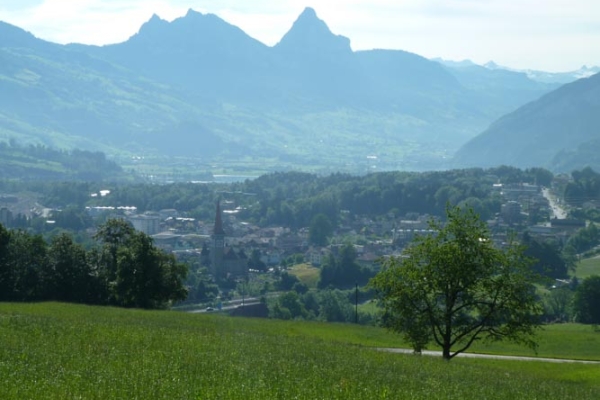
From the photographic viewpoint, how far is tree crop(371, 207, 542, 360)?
97.3 feet

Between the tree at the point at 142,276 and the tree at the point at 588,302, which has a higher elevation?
the tree at the point at 142,276

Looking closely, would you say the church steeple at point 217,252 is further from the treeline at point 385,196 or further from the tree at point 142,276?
the tree at point 142,276

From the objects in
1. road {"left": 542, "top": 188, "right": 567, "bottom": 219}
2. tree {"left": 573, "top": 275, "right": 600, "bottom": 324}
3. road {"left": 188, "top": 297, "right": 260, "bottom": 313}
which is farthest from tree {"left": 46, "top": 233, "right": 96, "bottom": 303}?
road {"left": 542, "top": 188, "right": 567, "bottom": 219}

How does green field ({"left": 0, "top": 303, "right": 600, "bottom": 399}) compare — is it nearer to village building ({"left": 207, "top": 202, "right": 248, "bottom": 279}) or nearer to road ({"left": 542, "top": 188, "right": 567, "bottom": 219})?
village building ({"left": 207, "top": 202, "right": 248, "bottom": 279})

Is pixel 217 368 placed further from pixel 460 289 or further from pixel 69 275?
pixel 69 275

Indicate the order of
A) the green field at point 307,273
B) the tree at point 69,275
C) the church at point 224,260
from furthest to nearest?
the church at point 224,260
the green field at point 307,273
the tree at point 69,275

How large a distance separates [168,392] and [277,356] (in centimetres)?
666

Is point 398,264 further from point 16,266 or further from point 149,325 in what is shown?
point 16,266

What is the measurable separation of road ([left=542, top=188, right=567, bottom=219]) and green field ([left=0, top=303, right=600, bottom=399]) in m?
102

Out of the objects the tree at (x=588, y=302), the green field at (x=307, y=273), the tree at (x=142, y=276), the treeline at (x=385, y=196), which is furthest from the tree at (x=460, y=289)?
the treeline at (x=385, y=196)

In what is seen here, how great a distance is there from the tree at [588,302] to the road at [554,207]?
73.2m

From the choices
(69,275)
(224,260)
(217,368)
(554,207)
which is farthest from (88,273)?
(554,207)

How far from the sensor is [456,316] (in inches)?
1196

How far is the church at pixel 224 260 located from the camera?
94.9 metres
